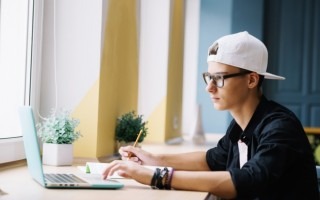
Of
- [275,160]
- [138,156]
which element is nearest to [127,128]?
[138,156]

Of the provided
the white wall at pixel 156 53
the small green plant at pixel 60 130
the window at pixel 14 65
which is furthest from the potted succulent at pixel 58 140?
the white wall at pixel 156 53

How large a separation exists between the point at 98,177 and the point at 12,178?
27cm

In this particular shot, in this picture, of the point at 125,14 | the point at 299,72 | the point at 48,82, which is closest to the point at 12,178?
the point at 48,82

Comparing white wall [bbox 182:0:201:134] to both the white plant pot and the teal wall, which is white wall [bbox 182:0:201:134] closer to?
the teal wall

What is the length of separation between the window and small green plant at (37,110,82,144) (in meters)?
0.11

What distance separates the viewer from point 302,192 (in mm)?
1654

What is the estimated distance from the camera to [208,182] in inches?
60.1

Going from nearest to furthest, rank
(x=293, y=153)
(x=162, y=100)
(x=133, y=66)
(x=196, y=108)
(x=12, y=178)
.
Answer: (x=293, y=153)
(x=12, y=178)
(x=133, y=66)
(x=162, y=100)
(x=196, y=108)

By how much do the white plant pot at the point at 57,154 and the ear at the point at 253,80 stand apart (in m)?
Answer: 0.73

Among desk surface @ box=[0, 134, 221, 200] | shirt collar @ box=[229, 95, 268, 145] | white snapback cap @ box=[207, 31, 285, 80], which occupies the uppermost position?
white snapback cap @ box=[207, 31, 285, 80]

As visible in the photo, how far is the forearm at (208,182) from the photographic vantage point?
151cm

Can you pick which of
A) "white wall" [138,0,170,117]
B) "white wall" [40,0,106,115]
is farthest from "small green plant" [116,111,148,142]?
"white wall" [138,0,170,117]

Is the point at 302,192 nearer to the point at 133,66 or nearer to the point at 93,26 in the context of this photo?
the point at 93,26

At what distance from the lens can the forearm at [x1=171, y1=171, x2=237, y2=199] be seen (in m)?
1.51
